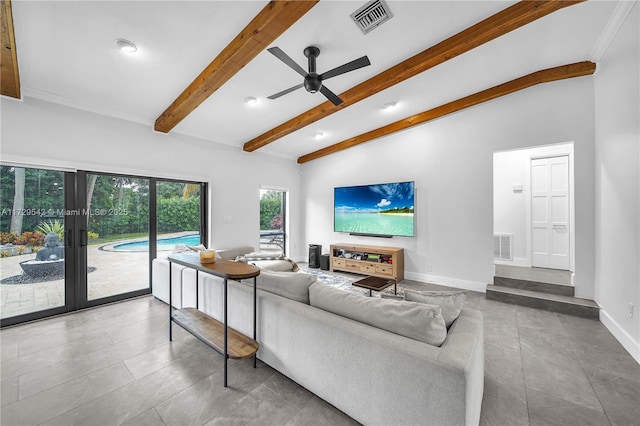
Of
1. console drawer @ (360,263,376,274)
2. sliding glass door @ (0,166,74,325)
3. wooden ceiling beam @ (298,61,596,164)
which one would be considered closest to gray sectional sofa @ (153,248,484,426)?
sliding glass door @ (0,166,74,325)

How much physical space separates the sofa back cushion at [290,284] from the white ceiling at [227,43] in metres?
2.30

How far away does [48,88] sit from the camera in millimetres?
3000

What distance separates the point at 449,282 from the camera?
4.39 meters

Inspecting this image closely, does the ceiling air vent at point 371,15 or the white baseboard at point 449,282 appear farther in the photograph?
the white baseboard at point 449,282

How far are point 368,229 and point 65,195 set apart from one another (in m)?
4.89

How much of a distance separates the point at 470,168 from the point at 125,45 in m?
4.87

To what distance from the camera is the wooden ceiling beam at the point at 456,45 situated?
2325mm

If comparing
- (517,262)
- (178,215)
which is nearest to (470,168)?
(517,262)

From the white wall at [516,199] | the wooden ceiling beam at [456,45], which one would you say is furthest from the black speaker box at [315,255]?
the white wall at [516,199]

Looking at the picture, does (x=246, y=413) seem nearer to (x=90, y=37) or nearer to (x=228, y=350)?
(x=228, y=350)

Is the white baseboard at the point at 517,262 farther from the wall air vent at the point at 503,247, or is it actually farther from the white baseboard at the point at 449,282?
the white baseboard at the point at 449,282

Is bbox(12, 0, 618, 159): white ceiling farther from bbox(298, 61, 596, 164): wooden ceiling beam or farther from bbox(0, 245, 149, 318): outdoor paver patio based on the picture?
bbox(0, 245, 149, 318): outdoor paver patio

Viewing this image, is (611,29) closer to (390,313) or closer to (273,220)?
(390,313)

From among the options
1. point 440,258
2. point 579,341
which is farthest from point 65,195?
point 579,341
